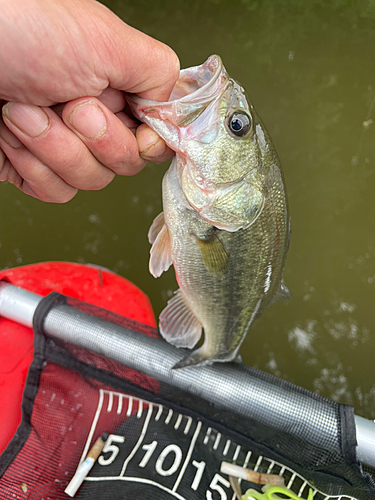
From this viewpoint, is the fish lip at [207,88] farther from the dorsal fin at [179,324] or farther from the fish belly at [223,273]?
the dorsal fin at [179,324]

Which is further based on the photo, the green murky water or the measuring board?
the green murky water

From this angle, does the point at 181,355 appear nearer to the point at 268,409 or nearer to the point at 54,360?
the point at 268,409

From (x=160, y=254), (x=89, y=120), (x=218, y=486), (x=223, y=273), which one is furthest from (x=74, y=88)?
(x=218, y=486)

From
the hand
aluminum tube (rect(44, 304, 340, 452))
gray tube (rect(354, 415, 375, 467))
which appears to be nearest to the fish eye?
the hand

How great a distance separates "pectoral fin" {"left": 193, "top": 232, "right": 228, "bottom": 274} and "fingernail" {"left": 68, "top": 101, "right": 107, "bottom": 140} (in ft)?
1.52

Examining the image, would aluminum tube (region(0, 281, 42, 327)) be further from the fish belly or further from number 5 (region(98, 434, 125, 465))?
the fish belly

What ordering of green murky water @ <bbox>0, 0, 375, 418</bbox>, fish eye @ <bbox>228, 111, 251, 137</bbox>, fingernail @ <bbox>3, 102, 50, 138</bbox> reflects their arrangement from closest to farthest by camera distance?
fingernail @ <bbox>3, 102, 50, 138</bbox>, fish eye @ <bbox>228, 111, 251, 137</bbox>, green murky water @ <bbox>0, 0, 375, 418</bbox>

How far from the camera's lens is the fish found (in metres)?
0.97

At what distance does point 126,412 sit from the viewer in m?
1.53

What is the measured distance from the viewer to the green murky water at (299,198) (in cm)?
280

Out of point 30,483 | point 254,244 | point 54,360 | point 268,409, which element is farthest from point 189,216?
point 30,483

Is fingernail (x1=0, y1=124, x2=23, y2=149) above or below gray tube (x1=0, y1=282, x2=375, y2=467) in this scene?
above

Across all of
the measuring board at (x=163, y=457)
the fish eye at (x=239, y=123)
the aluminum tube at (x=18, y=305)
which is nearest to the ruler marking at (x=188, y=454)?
the measuring board at (x=163, y=457)

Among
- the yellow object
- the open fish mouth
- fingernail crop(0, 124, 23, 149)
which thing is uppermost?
the open fish mouth
